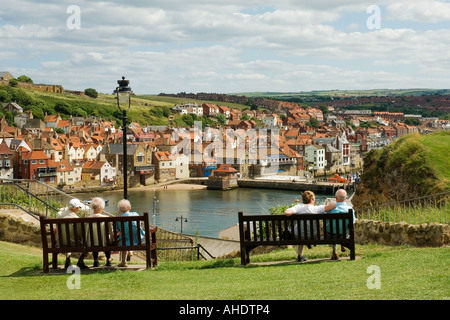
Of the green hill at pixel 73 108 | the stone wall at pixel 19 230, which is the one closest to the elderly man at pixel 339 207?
the stone wall at pixel 19 230

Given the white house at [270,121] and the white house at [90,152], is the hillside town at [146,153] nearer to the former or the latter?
the white house at [90,152]

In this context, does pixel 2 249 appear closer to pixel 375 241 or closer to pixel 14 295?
pixel 14 295

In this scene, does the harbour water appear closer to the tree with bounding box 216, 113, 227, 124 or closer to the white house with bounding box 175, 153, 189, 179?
the white house with bounding box 175, 153, 189, 179

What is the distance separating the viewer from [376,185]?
18688 mm

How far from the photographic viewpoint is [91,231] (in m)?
8.05

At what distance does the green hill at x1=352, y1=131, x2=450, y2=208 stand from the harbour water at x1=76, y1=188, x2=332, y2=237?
71.8 feet

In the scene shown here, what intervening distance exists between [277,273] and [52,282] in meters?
2.98

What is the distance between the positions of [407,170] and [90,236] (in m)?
12.0

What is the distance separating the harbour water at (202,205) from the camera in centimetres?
4759

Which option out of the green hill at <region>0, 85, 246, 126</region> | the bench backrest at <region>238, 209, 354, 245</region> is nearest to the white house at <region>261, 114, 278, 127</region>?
the green hill at <region>0, 85, 246, 126</region>

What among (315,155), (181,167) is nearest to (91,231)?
(181,167)

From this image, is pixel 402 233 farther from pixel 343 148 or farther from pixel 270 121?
pixel 270 121

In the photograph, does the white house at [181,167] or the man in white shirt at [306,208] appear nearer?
the man in white shirt at [306,208]
